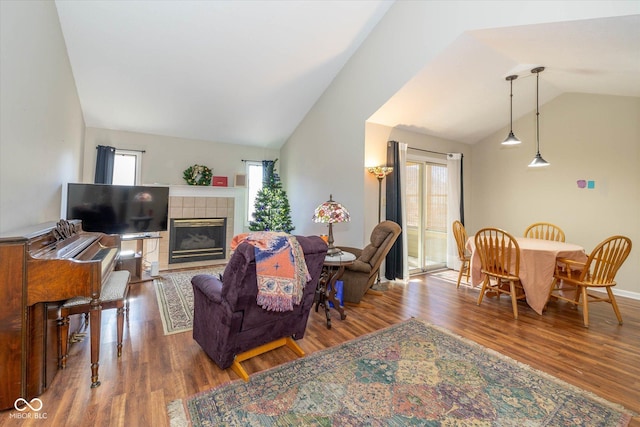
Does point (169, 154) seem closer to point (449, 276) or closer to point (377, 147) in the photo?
point (377, 147)

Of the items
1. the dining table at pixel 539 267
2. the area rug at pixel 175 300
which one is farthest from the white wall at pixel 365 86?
the area rug at pixel 175 300

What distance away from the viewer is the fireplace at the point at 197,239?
17.9 feet

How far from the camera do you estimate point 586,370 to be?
2207 millimetres

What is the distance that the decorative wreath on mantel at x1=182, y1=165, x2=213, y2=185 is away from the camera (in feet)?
18.4

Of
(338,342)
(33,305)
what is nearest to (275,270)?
(338,342)

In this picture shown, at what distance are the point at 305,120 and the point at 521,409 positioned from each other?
5.39 metres

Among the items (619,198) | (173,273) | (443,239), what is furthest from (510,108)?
(173,273)

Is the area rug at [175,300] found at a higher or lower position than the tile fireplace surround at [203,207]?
lower

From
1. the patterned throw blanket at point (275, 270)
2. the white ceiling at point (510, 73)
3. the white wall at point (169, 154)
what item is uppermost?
the white ceiling at point (510, 73)

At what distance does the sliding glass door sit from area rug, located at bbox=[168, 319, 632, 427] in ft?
9.92

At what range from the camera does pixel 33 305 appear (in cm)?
171

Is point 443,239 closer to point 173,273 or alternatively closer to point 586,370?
point 586,370

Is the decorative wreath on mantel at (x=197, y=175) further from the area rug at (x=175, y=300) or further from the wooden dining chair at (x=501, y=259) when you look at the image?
the wooden dining chair at (x=501, y=259)

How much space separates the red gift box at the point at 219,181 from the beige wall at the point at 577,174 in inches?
219
